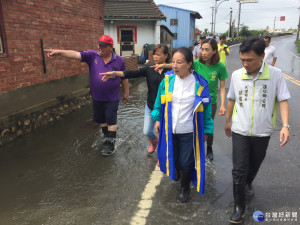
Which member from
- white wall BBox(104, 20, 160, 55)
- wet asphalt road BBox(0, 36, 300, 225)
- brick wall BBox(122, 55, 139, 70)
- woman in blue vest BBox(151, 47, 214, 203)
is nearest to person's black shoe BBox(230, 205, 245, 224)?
wet asphalt road BBox(0, 36, 300, 225)

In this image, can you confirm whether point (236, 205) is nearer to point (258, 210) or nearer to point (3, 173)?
point (258, 210)

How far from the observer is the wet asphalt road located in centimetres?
285

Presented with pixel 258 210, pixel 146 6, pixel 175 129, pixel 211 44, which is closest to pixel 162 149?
pixel 175 129

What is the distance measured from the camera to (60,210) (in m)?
2.94

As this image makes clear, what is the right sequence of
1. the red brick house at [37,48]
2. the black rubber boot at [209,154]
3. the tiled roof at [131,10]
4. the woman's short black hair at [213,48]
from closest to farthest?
the woman's short black hair at [213,48], the black rubber boot at [209,154], the red brick house at [37,48], the tiled roof at [131,10]

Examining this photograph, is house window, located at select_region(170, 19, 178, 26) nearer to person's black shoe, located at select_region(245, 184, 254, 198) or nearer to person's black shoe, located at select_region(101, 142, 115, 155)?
person's black shoe, located at select_region(101, 142, 115, 155)

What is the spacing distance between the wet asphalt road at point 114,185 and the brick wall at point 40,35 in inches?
54.0

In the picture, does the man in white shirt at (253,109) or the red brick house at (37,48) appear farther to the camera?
the red brick house at (37,48)

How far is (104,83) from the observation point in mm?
4180

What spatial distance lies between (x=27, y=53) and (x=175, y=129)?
4053 mm

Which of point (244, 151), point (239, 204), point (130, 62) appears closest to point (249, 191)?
point (239, 204)

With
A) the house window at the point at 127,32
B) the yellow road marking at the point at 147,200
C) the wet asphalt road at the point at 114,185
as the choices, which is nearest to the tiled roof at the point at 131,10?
the house window at the point at 127,32

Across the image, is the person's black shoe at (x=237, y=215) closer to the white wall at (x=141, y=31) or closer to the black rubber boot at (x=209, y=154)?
Result: the black rubber boot at (x=209, y=154)

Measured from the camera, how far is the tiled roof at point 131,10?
57.8 ft
